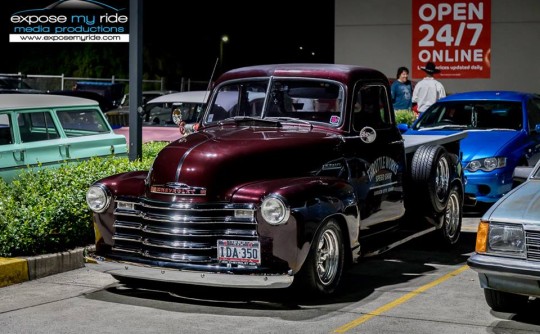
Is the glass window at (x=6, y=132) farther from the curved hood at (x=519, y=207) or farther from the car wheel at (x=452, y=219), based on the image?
the curved hood at (x=519, y=207)

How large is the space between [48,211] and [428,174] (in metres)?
3.59

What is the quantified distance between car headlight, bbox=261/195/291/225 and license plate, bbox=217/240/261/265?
22cm

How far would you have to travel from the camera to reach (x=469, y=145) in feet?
41.6

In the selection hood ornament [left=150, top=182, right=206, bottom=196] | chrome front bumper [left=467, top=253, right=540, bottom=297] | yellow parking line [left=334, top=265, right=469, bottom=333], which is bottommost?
yellow parking line [left=334, top=265, right=469, bottom=333]

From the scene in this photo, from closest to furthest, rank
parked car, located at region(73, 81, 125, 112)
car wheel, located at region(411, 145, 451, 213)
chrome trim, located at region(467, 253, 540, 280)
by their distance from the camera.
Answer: chrome trim, located at region(467, 253, 540, 280), car wheel, located at region(411, 145, 451, 213), parked car, located at region(73, 81, 125, 112)

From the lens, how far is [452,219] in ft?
34.1

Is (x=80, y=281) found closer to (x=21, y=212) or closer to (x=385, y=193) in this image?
(x=21, y=212)

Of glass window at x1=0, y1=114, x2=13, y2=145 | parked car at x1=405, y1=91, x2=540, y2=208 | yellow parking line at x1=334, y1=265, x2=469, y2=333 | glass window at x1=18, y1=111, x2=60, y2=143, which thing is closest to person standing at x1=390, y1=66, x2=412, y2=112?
parked car at x1=405, y1=91, x2=540, y2=208

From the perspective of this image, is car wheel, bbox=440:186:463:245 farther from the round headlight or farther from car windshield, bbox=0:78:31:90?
car windshield, bbox=0:78:31:90

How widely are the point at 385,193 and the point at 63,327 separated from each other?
3401 mm

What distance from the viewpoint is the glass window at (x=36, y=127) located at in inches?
481

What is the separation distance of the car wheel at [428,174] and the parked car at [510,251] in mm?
2314

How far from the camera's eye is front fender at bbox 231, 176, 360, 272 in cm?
737

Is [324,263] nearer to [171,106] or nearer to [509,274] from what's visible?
[509,274]
